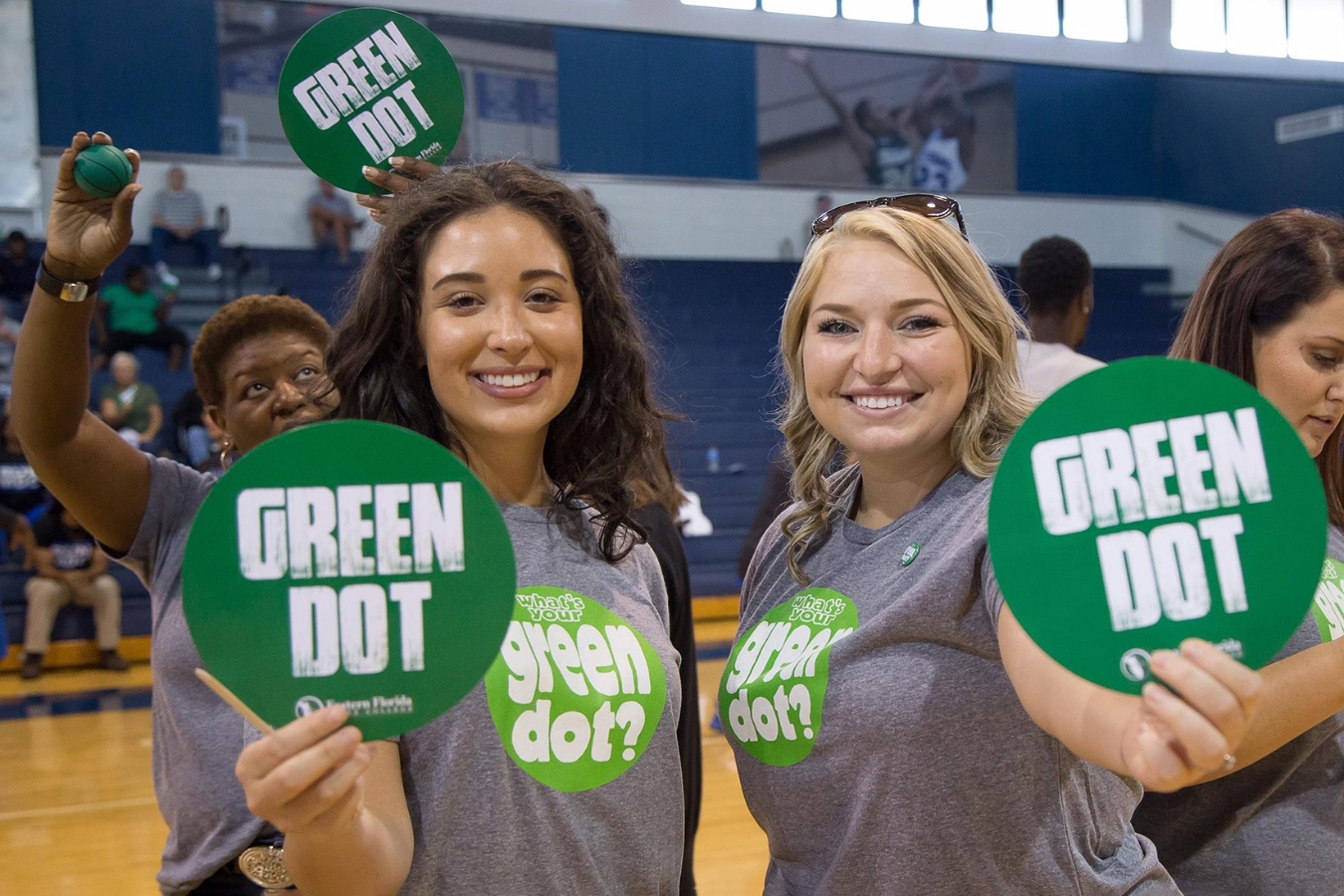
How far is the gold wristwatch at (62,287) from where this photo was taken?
1399 mm

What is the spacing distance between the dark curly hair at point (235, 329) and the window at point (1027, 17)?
11765 millimetres

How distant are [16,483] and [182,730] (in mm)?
6208

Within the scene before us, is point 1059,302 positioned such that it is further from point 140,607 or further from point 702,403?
point 702,403

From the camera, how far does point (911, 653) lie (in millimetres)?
1296

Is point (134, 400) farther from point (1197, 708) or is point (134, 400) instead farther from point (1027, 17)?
point (1027, 17)

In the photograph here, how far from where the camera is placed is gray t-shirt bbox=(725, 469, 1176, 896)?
1.26 metres

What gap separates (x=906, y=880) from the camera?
1.26m

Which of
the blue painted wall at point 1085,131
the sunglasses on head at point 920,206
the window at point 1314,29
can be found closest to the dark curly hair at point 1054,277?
the sunglasses on head at point 920,206

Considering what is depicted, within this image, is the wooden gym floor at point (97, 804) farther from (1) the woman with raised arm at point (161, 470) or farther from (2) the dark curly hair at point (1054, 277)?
(1) the woman with raised arm at point (161, 470)

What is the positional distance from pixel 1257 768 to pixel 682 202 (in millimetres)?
10188

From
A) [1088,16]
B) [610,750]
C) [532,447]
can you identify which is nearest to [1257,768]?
[610,750]

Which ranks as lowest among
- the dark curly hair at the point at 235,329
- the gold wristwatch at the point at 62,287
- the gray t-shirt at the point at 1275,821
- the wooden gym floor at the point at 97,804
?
the wooden gym floor at the point at 97,804

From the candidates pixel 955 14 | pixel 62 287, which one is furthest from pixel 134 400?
pixel 955 14

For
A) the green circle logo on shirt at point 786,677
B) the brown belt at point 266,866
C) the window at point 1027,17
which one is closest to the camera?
the green circle logo on shirt at point 786,677
